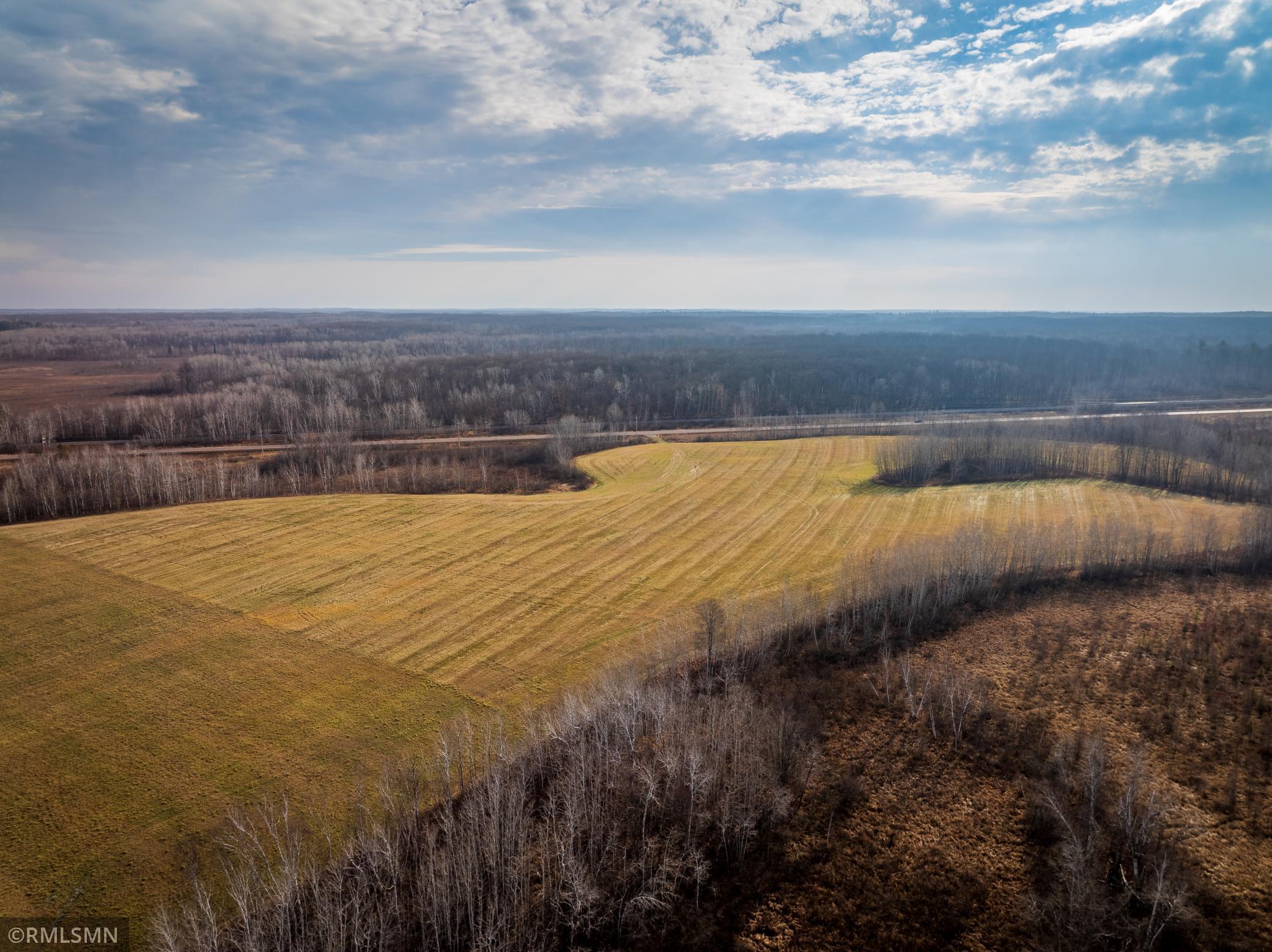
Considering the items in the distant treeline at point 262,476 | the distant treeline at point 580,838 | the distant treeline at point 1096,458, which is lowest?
the distant treeline at point 580,838

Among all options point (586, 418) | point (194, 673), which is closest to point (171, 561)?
point (194, 673)

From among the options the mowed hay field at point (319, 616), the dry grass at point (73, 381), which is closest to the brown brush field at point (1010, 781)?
the mowed hay field at point (319, 616)

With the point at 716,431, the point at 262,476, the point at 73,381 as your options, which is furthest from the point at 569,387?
the point at 73,381

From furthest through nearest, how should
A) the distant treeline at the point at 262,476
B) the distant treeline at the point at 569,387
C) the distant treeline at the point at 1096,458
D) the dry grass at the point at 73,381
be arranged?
the dry grass at the point at 73,381 → the distant treeline at the point at 569,387 → the distant treeline at the point at 1096,458 → the distant treeline at the point at 262,476

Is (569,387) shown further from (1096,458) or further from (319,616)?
(319,616)

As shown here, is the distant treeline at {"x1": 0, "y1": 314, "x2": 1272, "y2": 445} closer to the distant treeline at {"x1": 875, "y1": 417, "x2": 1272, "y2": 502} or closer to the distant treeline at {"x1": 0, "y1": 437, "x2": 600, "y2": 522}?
the distant treeline at {"x1": 0, "y1": 437, "x2": 600, "y2": 522}

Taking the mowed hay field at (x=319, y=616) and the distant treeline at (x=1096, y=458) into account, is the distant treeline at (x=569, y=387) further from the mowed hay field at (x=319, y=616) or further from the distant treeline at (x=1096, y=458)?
the mowed hay field at (x=319, y=616)

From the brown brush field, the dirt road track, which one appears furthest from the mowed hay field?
the dirt road track
